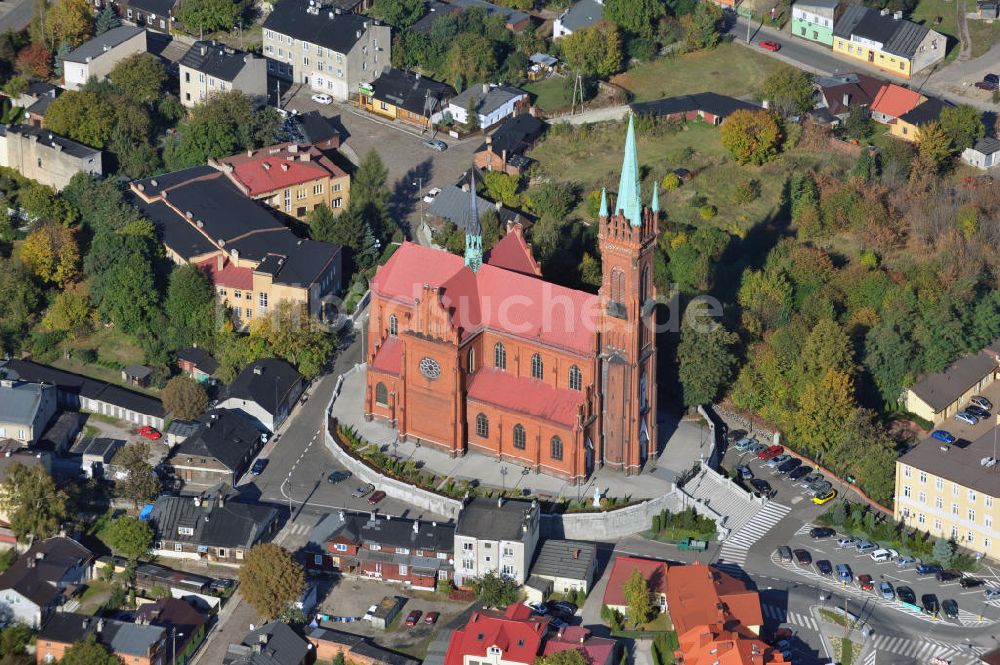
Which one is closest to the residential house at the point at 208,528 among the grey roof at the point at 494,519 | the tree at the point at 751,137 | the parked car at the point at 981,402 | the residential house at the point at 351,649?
the residential house at the point at 351,649

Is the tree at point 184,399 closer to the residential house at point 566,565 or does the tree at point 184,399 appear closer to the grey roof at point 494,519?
the grey roof at point 494,519

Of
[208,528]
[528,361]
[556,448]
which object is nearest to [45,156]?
[208,528]

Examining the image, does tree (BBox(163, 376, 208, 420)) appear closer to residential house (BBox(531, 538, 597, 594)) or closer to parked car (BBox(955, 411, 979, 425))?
residential house (BBox(531, 538, 597, 594))

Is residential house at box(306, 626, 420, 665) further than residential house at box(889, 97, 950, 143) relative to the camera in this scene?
No

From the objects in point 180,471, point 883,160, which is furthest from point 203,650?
point 883,160

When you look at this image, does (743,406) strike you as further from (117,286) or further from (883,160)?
(117,286)

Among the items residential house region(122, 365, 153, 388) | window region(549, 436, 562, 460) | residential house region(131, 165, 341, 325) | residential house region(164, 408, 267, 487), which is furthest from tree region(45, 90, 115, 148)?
Result: window region(549, 436, 562, 460)

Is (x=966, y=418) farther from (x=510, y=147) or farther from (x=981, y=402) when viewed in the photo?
(x=510, y=147)
